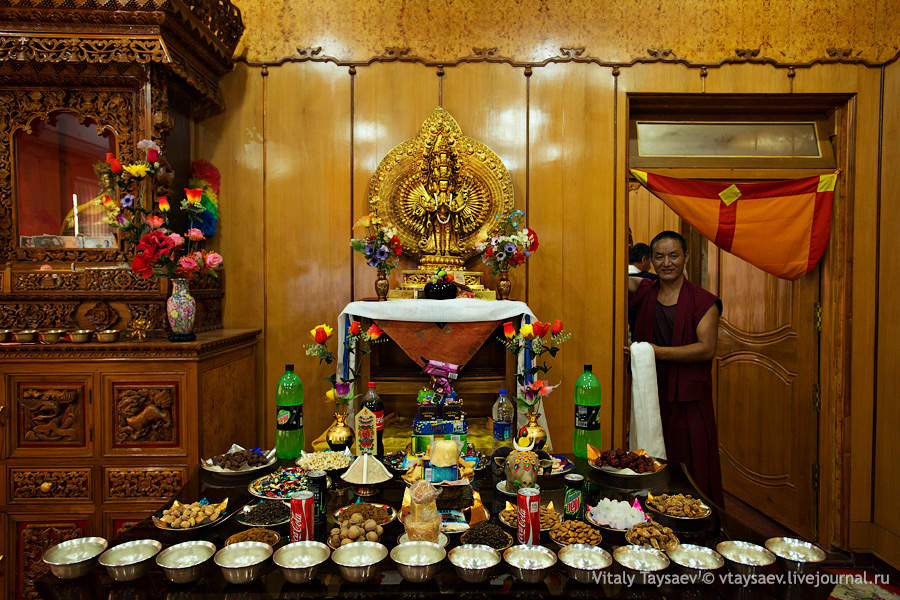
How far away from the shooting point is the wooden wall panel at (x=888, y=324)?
3.29m

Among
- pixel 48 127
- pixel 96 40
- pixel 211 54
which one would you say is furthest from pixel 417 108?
pixel 48 127

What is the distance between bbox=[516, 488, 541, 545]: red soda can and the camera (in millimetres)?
1477

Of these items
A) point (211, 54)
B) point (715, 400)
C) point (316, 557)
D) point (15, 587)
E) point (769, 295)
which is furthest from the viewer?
point (715, 400)

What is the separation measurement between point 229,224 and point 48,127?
1.06m

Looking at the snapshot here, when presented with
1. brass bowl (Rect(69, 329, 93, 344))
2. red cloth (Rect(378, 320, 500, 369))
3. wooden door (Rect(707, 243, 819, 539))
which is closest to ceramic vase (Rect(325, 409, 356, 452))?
red cloth (Rect(378, 320, 500, 369))

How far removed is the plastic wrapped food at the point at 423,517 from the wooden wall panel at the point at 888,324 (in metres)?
3.33

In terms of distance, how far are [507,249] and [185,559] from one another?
7.21 ft

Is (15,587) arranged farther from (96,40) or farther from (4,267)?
(96,40)

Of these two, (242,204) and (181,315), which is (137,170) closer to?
(181,315)

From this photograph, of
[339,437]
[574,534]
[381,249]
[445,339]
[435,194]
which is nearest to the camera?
[574,534]

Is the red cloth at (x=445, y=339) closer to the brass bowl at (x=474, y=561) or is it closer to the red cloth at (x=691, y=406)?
the red cloth at (x=691, y=406)

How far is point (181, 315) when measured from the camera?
8.75ft

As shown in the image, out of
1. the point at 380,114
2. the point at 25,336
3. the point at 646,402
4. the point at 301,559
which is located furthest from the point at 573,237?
the point at 25,336

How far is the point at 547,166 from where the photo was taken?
3.49 m
